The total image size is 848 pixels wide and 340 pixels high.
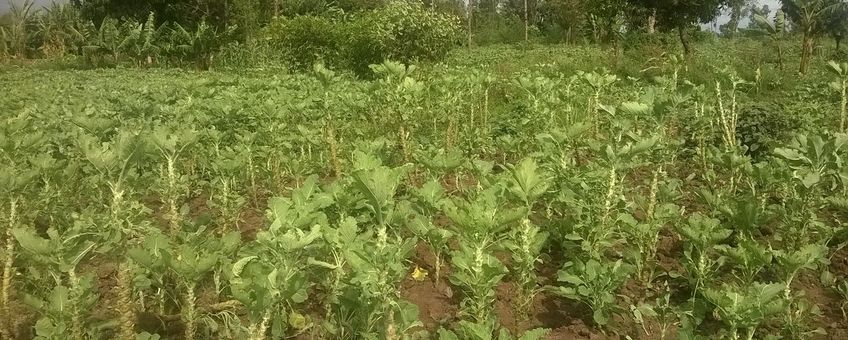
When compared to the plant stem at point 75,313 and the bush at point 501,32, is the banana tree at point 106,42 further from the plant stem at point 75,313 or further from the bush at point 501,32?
the plant stem at point 75,313

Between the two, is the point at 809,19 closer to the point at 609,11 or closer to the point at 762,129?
the point at 609,11

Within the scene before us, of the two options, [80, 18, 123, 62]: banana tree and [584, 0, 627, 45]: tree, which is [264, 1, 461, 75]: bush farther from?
[80, 18, 123, 62]: banana tree

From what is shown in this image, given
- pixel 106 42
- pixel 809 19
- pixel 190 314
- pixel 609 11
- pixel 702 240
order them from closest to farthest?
1. pixel 190 314
2. pixel 702 240
3. pixel 809 19
4. pixel 609 11
5. pixel 106 42

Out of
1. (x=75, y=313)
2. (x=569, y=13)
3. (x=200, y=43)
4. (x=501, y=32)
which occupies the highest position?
(x=569, y=13)

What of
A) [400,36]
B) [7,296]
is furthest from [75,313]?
[400,36]

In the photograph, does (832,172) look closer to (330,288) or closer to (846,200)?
(846,200)

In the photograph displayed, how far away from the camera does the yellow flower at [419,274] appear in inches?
137

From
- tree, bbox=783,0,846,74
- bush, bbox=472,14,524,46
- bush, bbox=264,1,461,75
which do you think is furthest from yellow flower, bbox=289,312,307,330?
bush, bbox=472,14,524,46

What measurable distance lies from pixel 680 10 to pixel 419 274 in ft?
69.2

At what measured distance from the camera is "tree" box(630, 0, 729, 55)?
70.8 ft

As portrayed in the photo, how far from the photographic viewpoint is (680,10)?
71.2 ft

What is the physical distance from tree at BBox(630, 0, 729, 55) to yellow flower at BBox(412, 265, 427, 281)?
66.4 feet

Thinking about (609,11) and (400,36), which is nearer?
(400,36)

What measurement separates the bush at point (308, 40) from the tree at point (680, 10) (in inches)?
439
